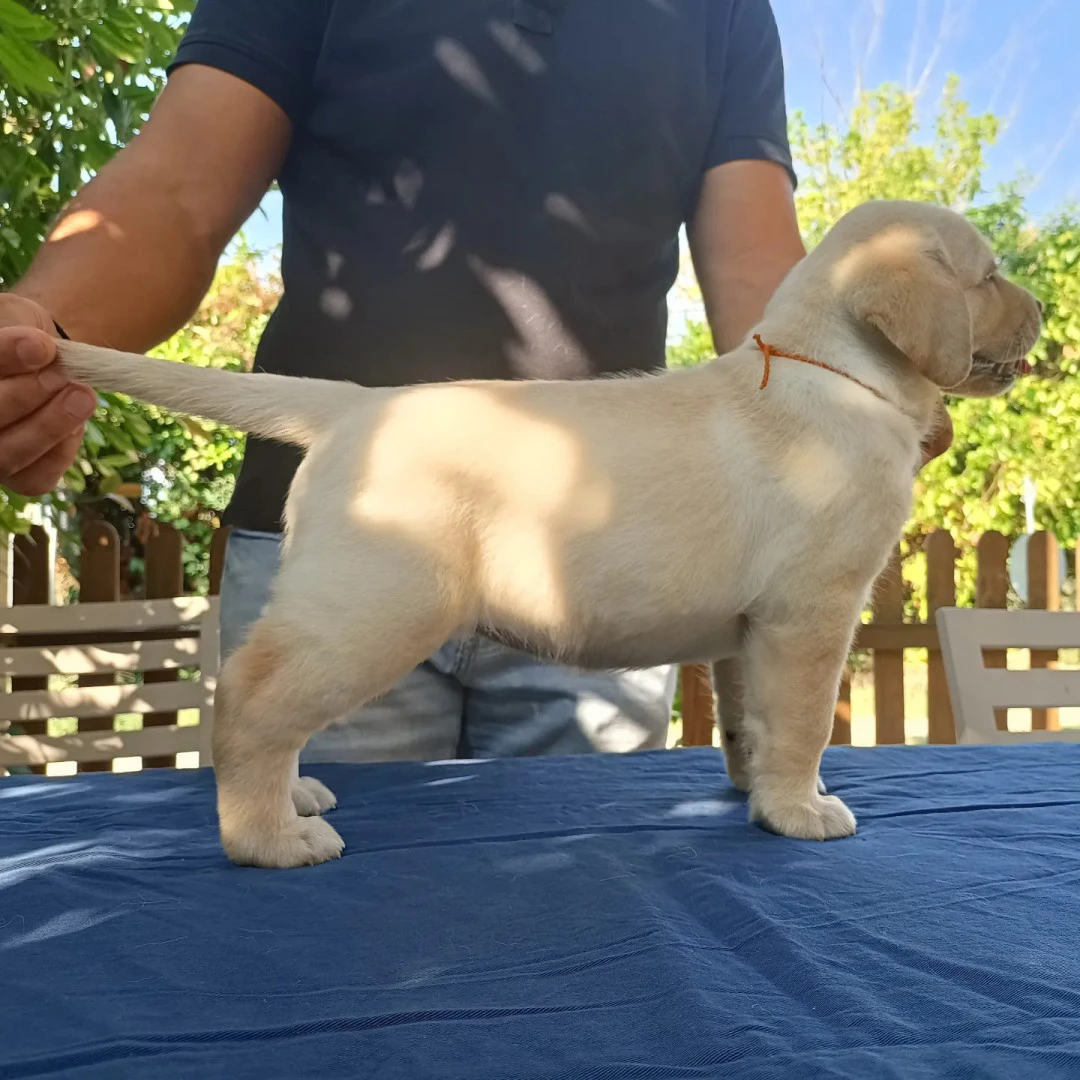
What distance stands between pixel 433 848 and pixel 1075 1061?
967 mm

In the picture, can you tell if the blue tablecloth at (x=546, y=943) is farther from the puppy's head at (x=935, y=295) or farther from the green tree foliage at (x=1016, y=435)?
the green tree foliage at (x=1016, y=435)

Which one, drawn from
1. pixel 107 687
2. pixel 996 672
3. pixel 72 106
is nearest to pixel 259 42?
pixel 72 106

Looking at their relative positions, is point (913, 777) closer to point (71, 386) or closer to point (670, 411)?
point (670, 411)

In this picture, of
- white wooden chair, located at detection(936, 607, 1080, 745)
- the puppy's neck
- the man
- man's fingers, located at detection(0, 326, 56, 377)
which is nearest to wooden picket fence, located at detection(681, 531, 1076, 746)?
white wooden chair, located at detection(936, 607, 1080, 745)

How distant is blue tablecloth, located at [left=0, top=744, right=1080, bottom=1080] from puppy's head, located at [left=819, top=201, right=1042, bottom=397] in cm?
84

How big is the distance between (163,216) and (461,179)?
0.73 m

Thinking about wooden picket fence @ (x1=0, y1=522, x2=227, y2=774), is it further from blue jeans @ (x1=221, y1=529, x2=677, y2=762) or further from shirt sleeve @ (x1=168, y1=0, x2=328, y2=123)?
shirt sleeve @ (x1=168, y1=0, x2=328, y2=123)

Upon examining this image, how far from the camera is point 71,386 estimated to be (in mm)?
1695

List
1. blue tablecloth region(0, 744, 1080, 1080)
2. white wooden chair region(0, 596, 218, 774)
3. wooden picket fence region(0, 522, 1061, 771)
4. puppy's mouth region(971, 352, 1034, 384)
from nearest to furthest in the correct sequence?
blue tablecloth region(0, 744, 1080, 1080) → puppy's mouth region(971, 352, 1034, 384) → white wooden chair region(0, 596, 218, 774) → wooden picket fence region(0, 522, 1061, 771)

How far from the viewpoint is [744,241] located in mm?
2791

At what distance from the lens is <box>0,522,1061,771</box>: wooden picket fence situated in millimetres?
4945

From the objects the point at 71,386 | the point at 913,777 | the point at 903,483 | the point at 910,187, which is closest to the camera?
the point at 71,386

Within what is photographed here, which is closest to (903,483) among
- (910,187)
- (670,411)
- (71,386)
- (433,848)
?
(670,411)

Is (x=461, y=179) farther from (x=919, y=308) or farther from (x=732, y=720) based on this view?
(x=732, y=720)
